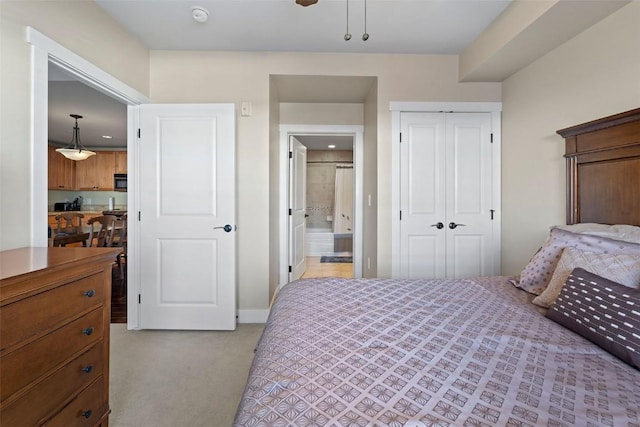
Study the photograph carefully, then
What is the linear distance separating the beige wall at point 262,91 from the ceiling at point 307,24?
94 mm

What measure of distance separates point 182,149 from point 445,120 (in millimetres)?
2488

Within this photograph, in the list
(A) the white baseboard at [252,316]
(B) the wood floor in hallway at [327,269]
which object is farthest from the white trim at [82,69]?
(B) the wood floor in hallway at [327,269]

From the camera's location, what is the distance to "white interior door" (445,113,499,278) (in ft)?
9.23

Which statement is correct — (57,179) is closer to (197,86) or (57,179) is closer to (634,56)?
(197,86)

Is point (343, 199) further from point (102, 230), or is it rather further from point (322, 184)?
point (102, 230)

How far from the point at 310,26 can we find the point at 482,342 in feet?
7.98

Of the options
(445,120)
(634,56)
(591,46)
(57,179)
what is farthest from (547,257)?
(57,179)

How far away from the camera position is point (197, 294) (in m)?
2.64

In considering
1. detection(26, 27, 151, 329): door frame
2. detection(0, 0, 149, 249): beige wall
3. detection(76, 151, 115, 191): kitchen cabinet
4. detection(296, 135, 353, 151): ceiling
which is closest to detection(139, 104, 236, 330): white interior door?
detection(26, 27, 151, 329): door frame

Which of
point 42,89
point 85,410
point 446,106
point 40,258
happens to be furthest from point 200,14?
point 85,410

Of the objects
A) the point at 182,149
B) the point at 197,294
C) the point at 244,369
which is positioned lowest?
the point at 244,369

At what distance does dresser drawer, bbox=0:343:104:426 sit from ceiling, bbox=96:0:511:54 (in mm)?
2289

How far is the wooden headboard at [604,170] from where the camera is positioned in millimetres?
1597

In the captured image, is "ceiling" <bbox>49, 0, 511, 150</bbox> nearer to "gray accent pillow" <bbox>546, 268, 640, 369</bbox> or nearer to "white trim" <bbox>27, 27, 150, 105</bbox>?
"white trim" <bbox>27, 27, 150, 105</bbox>
